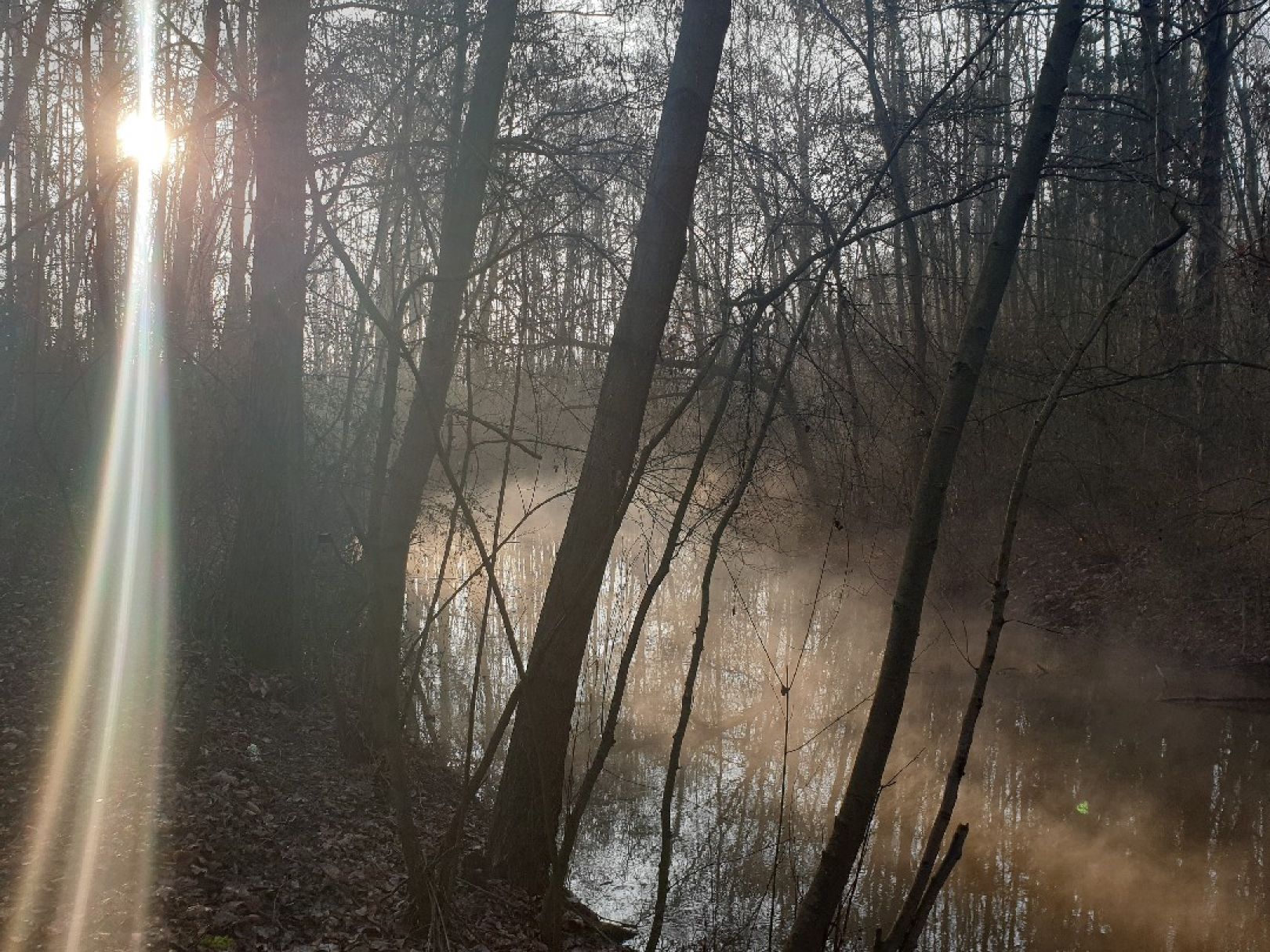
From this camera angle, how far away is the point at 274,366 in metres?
7.69

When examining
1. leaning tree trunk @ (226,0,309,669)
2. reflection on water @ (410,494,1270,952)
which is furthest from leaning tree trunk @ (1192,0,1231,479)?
leaning tree trunk @ (226,0,309,669)

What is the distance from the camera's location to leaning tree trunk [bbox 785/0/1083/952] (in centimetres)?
393

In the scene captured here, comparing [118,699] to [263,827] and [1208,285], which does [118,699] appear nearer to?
[263,827]

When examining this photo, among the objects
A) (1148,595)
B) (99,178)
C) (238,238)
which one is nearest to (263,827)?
(99,178)

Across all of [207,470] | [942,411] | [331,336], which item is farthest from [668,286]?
[331,336]

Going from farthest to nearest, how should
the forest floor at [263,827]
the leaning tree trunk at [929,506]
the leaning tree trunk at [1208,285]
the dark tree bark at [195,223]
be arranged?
the leaning tree trunk at [1208,285] → the dark tree bark at [195,223] → the forest floor at [263,827] → the leaning tree trunk at [929,506]

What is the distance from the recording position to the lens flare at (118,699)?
4082 millimetres

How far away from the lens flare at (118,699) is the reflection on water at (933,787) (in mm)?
2001

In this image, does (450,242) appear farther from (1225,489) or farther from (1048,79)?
(1225,489)

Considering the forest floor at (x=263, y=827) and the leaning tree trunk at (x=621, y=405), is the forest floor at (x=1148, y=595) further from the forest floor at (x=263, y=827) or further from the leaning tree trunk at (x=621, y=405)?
the forest floor at (x=263, y=827)

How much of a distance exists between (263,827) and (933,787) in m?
5.67

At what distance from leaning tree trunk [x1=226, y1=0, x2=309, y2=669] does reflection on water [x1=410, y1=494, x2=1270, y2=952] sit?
163cm

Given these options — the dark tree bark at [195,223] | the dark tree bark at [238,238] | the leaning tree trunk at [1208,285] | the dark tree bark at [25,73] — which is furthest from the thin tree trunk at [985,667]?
the leaning tree trunk at [1208,285]

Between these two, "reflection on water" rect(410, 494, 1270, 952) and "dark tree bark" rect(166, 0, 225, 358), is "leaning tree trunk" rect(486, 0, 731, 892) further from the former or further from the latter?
"dark tree bark" rect(166, 0, 225, 358)
